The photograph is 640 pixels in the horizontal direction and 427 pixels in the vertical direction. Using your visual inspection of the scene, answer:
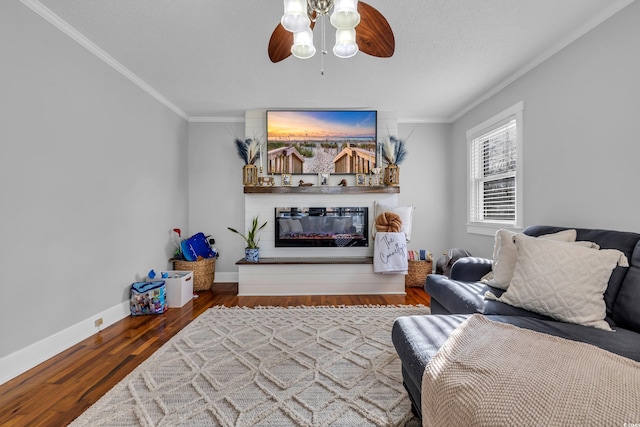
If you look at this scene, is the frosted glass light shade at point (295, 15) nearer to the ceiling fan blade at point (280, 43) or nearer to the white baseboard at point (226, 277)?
the ceiling fan blade at point (280, 43)

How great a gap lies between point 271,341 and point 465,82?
3.24 meters

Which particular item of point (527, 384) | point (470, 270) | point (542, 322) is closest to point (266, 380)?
point (527, 384)

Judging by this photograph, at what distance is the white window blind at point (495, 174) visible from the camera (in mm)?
3020

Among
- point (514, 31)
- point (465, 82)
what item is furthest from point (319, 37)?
point (465, 82)

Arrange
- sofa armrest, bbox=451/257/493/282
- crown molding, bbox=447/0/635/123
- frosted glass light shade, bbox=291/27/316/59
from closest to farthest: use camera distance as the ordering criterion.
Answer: frosted glass light shade, bbox=291/27/316/59 → crown molding, bbox=447/0/635/123 → sofa armrest, bbox=451/257/493/282

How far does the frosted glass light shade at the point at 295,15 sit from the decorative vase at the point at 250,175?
103 inches

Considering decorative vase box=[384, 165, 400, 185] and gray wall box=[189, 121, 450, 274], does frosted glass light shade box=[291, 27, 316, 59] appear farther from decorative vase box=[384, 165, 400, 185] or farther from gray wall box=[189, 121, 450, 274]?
gray wall box=[189, 121, 450, 274]

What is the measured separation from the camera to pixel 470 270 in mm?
2299

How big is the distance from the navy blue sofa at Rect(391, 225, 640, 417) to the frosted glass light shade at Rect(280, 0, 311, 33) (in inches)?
62.6

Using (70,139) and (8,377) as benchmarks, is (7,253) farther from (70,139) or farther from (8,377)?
(70,139)

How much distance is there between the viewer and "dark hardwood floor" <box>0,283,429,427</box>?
1.47 m

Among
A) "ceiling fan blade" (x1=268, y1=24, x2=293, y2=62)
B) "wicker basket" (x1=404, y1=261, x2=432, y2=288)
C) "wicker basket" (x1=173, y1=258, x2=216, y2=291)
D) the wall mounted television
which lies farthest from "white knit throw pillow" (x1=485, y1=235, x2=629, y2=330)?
"wicker basket" (x1=173, y1=258, x2=216, y2=291)

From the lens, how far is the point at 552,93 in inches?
95.3

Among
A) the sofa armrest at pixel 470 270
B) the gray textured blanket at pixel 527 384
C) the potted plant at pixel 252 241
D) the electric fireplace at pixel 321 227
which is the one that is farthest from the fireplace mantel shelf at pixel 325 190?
the gray textured blanket at pixel 527 384
